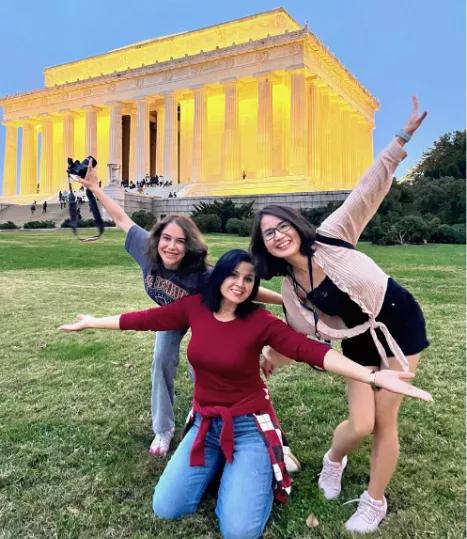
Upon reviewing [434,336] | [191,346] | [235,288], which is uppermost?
[235,288]

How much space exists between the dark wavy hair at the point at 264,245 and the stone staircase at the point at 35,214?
30.3m

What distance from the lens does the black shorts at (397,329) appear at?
291 centimetres

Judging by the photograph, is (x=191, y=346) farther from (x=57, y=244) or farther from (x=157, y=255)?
(x=57, y=244)

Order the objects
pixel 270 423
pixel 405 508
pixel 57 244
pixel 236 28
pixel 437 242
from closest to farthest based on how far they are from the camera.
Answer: pixel 405 508
pixel 270 423
pixel 57 244
pixel 437 242
pixel 236 28

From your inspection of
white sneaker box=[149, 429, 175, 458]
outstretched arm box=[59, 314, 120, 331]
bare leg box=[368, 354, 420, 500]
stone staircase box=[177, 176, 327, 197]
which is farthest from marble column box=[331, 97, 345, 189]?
bare leg box=[368, 354, 420, 500]

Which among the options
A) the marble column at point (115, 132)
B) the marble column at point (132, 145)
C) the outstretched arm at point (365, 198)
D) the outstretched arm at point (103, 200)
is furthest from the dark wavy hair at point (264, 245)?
the marble column at point (132, 145)

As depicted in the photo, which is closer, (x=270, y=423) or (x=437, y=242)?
(x=270, y=423)

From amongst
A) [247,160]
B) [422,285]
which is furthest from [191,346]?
[247,160]

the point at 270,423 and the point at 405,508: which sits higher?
the point at 270,423

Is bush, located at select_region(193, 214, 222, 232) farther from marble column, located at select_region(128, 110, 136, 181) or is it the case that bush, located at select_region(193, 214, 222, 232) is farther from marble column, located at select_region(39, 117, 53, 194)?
marble column, located at select_region(39, 117, 53, 194)

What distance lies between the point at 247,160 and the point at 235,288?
143 feet

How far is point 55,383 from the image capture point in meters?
→ 5.23

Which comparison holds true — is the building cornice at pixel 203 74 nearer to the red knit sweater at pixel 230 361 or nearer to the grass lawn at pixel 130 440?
the grass lawn at pixel 130 440

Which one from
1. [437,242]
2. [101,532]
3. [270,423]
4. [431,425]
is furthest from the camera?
[437,242]
